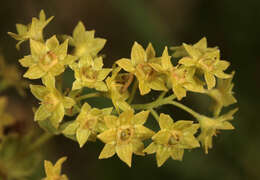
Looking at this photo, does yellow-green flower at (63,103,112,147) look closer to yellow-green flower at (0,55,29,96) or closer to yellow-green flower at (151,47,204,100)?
yellow-green flower at (151,47,204,100)

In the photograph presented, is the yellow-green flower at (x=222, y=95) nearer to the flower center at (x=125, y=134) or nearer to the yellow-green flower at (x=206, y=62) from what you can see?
the yellow-green flower at (x=206, y=62)

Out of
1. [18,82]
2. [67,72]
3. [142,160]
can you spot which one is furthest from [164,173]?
[18,82]

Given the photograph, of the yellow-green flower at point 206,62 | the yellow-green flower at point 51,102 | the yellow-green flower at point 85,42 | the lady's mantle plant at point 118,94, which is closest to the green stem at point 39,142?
the lady's mantle plant at point 118,94

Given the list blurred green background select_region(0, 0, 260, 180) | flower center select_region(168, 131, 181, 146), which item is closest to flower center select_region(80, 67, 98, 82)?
flower center select_region(168, 131, 181, 146)

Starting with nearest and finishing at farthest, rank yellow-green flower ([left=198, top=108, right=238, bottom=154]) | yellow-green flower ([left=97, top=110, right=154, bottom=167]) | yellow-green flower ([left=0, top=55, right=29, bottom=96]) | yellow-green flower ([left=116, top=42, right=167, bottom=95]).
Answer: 1. yellow-green flower ([left=97, top=110, right=154, bottom=167])
2. yellow-green flower ([left=116, top=42, right=167, bottom=95])
3. yellow-green flower ([left=198, top=108, right=238, bottom=154])
4. yellow-green flower ([left=0, top=55, right=29, bottom=96])

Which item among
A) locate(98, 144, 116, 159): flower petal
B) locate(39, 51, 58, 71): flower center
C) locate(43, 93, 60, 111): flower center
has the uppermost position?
locate(39, 51, 58, 71): flower center

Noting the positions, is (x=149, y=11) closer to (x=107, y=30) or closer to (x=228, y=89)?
(x=107, y=30)

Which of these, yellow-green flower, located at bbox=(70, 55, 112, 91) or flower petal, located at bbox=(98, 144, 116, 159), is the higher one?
yellow-green flower, located at bbox=(70, 55, 112, 91)

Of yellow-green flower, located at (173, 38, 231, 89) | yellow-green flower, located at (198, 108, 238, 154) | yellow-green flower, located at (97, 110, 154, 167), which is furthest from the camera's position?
yellow-green flower, located at (198, 108, 238, 154)
